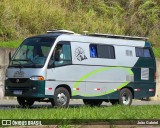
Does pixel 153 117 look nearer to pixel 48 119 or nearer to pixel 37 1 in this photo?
pixel 48 119

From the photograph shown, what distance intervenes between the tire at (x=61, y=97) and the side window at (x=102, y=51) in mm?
2121

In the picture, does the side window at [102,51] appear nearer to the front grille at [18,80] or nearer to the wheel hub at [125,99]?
the wheel hub at [125,99]

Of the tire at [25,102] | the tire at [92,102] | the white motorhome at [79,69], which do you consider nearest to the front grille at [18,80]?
the white motorhome at [79,69]

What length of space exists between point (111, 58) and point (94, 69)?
1.20 metres

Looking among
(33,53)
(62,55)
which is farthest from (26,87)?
(62,55)

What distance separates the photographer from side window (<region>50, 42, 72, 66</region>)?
71.7 feet

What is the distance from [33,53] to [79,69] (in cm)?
198

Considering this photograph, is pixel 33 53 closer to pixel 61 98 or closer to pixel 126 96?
pixel 61 98

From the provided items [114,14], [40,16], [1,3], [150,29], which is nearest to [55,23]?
[40,16]

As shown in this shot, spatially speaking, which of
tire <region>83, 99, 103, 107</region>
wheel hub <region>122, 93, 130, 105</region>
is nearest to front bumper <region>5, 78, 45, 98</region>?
tire <region>83, 99, 103, 107</region>

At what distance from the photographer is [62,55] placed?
22094 millimetres

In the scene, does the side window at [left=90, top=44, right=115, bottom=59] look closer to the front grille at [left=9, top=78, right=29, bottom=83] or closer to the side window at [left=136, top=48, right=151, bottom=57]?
the side window at [left=136, top=48, right=151, bottom=57]

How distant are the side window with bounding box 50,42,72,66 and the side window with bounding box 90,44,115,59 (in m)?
1.43

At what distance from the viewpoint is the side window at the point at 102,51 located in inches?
930
